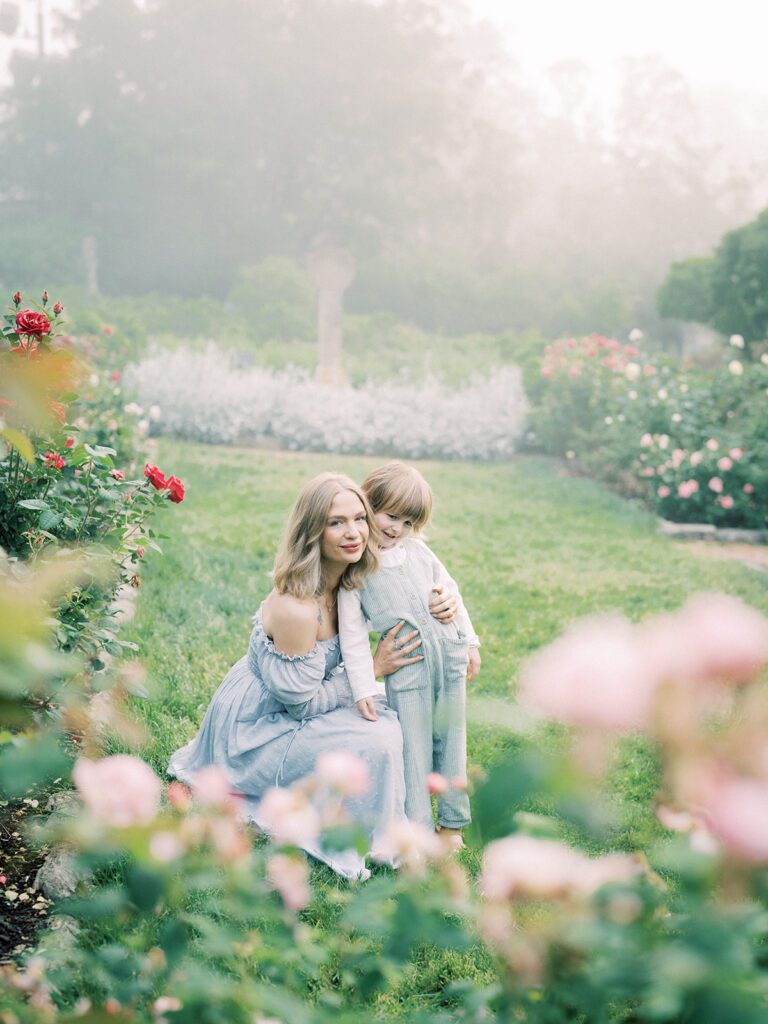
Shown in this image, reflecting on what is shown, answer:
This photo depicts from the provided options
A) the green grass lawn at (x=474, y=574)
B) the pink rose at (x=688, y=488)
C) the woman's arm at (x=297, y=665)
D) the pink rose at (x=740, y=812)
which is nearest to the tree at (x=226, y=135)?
the green grass lawn at (x=474, y=574)

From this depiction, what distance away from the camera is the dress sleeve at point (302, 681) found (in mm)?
2504

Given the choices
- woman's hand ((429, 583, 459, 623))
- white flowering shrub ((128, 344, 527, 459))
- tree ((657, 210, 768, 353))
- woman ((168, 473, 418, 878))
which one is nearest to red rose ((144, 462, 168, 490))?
woman ((168, 473, 418, 878))

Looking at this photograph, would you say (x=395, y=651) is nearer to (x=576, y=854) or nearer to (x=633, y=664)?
(x=576, y=854)

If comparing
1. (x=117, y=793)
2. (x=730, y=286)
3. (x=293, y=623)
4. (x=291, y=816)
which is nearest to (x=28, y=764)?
(x=117, y=793)

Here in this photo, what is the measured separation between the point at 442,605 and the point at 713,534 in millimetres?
4815

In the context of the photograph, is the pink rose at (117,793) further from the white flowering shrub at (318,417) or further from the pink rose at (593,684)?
the white flowering shrub at (318,417)

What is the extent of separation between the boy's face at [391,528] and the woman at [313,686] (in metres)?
0.05

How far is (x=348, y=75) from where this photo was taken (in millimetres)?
19844

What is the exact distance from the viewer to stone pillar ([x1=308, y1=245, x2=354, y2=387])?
1394 cm

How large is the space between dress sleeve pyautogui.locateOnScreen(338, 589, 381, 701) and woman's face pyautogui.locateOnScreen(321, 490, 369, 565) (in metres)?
0.15

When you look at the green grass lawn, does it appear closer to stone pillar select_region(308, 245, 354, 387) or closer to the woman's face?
the woman's face

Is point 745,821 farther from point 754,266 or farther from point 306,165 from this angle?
point 306,165

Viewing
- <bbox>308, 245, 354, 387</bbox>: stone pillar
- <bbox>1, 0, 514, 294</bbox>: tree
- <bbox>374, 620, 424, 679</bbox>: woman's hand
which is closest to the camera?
<bbox>374, 620, 424, 679</bbox>: woman's hand

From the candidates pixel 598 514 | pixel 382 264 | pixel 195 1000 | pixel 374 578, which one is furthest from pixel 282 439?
pixel 382 264
